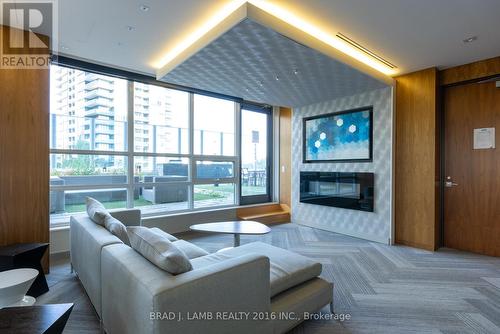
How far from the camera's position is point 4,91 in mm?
2746

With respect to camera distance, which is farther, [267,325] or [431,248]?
[431,248]

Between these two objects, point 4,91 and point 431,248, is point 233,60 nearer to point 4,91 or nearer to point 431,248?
point 4,91

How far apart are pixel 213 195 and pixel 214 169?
1.83ft

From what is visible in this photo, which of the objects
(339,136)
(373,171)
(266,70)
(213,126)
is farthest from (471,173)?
(213,126)

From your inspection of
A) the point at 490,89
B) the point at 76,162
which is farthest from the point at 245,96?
the point at 490,89

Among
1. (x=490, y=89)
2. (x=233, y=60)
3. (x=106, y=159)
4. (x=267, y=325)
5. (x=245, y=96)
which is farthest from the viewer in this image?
(x=245, y=96)

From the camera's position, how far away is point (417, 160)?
4.01 meters

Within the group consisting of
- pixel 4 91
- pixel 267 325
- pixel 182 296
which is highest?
pixel 4 91

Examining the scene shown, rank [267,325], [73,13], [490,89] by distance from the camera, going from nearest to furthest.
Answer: [267,325], [73,13], [490,89]

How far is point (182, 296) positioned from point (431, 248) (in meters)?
4.07

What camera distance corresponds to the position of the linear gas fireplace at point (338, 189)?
4449 millimetres

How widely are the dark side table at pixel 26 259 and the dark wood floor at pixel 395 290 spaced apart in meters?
0.10

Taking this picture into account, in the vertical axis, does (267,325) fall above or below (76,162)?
below

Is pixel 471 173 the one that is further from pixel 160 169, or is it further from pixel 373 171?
pixel 160 169
